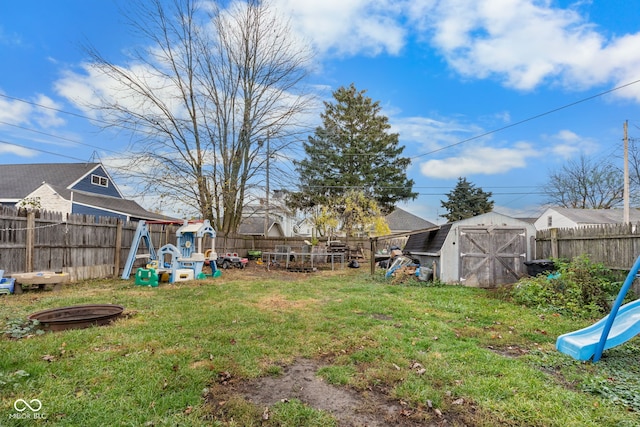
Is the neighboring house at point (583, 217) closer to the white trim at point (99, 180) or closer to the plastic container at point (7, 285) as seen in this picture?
the plastic container at point (7, 285)

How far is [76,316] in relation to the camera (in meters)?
4.90

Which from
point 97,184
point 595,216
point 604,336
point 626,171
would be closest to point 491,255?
point 604,336

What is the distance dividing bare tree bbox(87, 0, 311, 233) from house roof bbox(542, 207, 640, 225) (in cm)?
2443

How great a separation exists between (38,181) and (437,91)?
82.8ft

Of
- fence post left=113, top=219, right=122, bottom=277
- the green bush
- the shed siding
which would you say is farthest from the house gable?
the green bush

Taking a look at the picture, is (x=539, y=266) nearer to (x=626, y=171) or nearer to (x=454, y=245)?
(x=454, y=245)

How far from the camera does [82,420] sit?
2.23 m

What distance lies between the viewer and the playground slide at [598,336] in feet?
11.8

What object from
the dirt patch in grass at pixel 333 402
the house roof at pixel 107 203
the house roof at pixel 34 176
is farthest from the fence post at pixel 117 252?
the house roof at pixel 34 176

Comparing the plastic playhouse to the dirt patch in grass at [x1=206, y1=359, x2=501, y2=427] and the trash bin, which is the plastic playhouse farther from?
→ the trash bin

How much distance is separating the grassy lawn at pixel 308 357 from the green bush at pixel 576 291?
736mm

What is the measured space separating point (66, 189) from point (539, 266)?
2483 cm

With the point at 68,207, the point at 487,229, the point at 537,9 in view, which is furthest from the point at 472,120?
the point at 68,207

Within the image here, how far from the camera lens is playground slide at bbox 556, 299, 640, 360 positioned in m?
3.60
